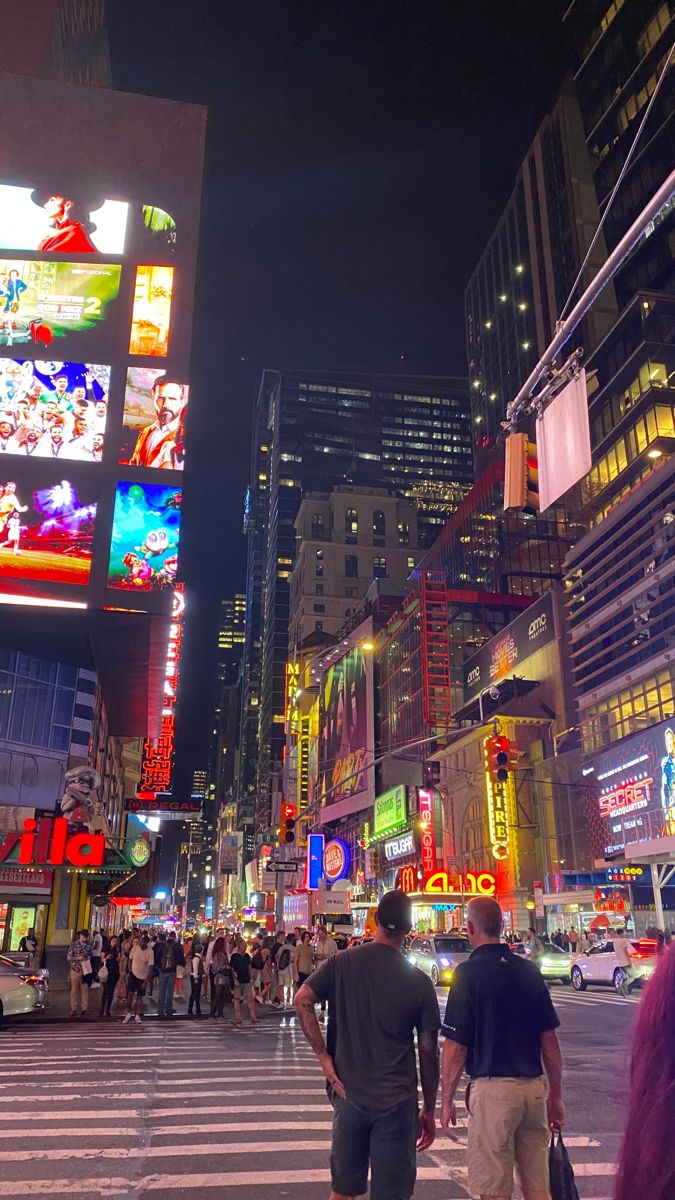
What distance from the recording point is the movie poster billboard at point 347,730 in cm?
9881

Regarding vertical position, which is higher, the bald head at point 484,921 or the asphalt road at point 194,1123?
the bald head at point 484,921

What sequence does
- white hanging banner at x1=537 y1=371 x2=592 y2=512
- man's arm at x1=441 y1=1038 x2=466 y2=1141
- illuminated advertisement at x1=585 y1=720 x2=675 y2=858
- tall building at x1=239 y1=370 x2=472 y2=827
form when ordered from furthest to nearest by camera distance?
tall building at x1=239 y1=370 x2=472 y2=827 → illuminated advertisement at x1=585 y1=720 x2=675 y2=858 → white hanging banner at x1=537 y1=371 x2=592 y2=512 → man's arm at x1=441 y1=1038 x2=466 y2=1141

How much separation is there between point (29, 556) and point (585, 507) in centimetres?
5142

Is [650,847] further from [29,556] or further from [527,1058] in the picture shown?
[527,1058]

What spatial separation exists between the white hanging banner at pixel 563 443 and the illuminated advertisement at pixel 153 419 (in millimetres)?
27686

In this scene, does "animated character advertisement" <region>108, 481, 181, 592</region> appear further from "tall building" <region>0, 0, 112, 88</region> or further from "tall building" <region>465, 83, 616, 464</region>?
"tall building" <region>465, 83, 616, 464</region>

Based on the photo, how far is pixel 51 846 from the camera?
98.4 ft

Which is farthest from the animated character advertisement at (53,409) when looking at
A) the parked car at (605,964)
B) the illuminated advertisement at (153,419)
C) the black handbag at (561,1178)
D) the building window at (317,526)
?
the building window at (317,526)

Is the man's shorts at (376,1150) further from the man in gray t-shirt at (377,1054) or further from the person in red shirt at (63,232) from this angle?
the person in red shirt at (63,232)

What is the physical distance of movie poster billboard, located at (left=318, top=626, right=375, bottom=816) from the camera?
9881 cm

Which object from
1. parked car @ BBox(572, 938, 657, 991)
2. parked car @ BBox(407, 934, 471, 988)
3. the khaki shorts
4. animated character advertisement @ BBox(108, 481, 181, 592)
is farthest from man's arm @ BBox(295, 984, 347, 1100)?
animated character advertisement @ BBox(108, 481, 181, 592)

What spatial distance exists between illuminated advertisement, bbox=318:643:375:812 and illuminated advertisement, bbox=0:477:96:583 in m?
60.4

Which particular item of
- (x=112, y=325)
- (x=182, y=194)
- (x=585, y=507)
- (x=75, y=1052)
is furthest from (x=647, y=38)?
(x=75, y=1052)

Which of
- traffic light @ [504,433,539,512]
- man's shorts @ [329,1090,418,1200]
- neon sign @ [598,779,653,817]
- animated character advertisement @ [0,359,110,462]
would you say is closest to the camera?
man's shorts @ [329,1090,418,1200]
